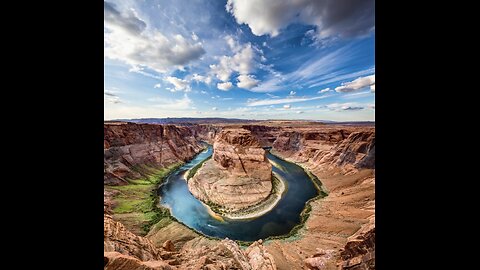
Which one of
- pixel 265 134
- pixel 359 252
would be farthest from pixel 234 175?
pixel 265 134

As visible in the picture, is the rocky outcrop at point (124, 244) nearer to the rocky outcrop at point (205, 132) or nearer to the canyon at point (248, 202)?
the canyon at point (248, 202)

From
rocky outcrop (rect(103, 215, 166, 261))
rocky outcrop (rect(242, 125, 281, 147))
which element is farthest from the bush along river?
rocky outcrop (rect(242, 125, 281, 147))

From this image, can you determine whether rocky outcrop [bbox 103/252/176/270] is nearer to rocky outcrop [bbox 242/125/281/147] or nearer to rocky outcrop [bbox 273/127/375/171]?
rocky outcrop [bbox 273/127/375/171]

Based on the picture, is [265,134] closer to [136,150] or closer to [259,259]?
[136,150]

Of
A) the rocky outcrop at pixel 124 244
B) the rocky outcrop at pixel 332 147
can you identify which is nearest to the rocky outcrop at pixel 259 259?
the rocky outcrop at pixel 124 244
